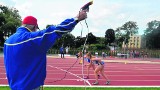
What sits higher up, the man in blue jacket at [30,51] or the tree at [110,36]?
the tree at [110,36]

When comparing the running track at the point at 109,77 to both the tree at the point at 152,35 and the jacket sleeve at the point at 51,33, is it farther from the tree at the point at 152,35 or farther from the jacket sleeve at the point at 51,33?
the tree at the point at 152,35

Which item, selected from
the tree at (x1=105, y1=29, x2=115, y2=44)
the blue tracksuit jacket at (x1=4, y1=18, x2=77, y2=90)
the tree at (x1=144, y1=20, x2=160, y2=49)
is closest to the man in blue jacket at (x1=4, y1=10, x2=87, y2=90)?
the blue tracksuit jacket at (x1=4, y1=18, x2=77, y2=90)

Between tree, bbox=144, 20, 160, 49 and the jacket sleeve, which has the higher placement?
tree, bbox=144, 20, 160, 49

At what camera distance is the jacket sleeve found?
4.54 m

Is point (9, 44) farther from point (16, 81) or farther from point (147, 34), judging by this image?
point (147, 34)

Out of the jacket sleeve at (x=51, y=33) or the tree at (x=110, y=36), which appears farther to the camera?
the tree at (x=110, y=36)

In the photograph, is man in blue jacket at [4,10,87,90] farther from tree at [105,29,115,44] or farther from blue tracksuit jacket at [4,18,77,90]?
tree at [105,29,115,44]

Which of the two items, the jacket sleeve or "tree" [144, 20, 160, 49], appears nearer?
the jacket sleeve

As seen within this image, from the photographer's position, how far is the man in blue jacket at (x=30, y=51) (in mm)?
4598

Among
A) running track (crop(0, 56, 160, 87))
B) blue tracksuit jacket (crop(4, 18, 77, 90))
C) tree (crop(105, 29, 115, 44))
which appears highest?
tree (crop(105, 29, 115, 44))

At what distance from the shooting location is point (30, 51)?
471 centimetres

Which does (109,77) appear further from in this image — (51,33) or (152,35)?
(152,35)

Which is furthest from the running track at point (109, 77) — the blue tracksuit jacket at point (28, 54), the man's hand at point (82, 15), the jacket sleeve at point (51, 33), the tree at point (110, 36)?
the tree at point (110, 36)

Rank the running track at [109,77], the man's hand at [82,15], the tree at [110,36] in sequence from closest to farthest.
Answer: the man's hand at [82,15], the running track at [109,77], the tree at [110,36]
